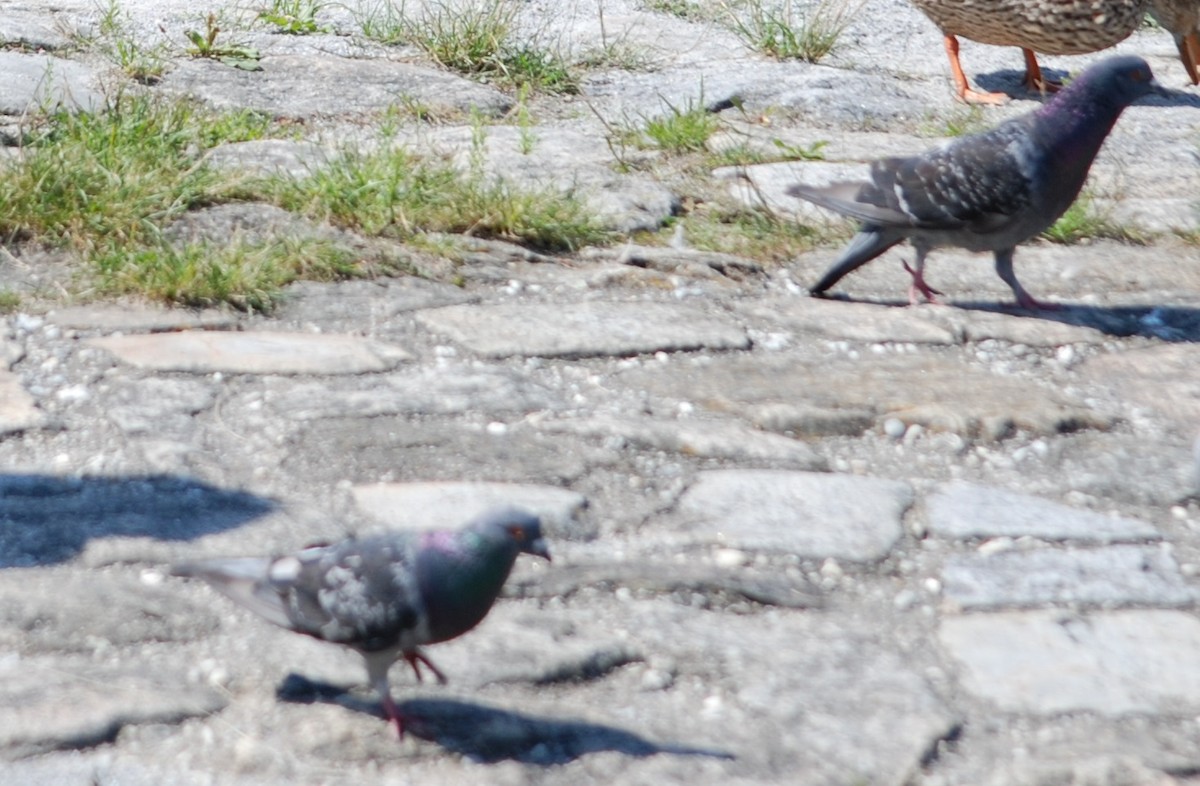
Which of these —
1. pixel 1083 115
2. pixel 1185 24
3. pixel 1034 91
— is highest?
pixel 1083 115

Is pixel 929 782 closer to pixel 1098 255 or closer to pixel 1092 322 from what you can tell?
pixel 1092 322

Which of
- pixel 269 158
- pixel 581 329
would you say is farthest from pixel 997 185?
pixel 269 158

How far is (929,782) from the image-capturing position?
7.09ft

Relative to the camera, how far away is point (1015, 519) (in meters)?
3.00

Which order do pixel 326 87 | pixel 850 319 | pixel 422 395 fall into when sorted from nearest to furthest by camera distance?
pixel 422 395
pixel 850 319
pixel 326 87

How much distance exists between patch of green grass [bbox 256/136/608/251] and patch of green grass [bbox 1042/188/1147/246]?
1456 mm

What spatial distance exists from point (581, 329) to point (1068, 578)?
1484mm

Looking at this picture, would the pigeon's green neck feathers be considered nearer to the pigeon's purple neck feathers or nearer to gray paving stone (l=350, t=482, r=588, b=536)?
gray paving stone (l=350, t=482, r=588, b=536)

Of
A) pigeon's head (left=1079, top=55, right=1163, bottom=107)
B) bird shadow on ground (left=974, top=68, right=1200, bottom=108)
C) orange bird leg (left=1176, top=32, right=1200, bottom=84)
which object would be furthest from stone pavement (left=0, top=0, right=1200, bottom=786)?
orange bird leg (left=1176, top=32, right=1200, bottom=84)

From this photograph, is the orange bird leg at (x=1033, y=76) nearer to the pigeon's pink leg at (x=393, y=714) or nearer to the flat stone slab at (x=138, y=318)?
the flat stone slab at (x=138, y=318)

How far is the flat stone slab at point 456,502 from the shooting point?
2818 mm

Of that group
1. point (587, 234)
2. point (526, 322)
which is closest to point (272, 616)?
point (526, 322)

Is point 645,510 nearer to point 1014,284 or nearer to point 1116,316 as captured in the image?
point 1014,284

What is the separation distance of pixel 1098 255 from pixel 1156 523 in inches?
72.9
